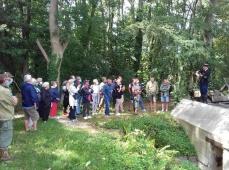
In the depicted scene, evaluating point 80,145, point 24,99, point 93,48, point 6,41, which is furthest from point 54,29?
point 80,145

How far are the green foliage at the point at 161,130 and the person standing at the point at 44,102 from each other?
2.18 meters

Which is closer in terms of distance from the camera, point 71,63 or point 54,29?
point 54,29

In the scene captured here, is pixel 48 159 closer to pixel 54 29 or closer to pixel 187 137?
pixel 187 137

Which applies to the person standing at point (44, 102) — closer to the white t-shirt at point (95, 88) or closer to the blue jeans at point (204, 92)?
the white t-shirt at point (95, 88)

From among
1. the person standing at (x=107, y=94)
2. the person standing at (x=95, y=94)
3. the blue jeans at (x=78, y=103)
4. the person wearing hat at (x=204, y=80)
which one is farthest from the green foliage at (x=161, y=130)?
the person standing at (x=95, y=94)

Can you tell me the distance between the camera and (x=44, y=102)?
15.4 metres

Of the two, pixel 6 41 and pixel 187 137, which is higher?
pixel 6 41

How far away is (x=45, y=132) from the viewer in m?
13.4

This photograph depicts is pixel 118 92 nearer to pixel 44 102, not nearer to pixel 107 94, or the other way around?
pixel 107 94

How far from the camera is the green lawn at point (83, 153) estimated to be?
9938mm

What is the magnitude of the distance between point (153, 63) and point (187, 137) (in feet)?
31.7

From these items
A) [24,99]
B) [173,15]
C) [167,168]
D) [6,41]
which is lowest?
[167,168]

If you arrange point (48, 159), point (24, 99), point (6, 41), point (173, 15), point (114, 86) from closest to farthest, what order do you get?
1. point (48, 159)
2. point (24, 99)
3. point (114, 86)
4. point (6, 41)
5. point (173, 15)

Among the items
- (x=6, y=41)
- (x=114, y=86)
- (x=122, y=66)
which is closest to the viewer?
(x=114, y=86)
